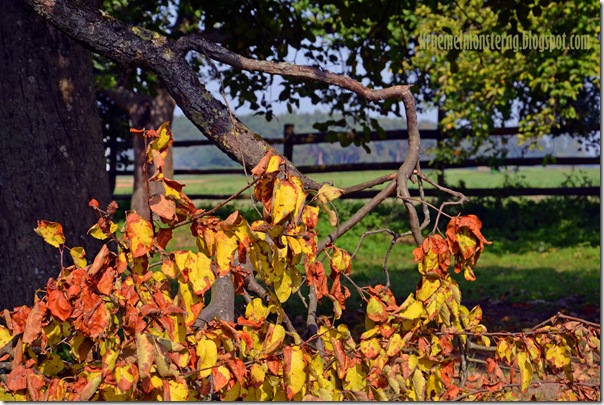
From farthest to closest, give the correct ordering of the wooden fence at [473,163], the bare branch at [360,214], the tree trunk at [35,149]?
the wooden fence at [473,163] < the tree trunk at [35,149] < the bare branch at [360,214]


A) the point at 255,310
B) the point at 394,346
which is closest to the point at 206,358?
the point at 255,310

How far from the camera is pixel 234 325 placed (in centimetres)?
264

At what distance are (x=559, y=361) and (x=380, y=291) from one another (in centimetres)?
75

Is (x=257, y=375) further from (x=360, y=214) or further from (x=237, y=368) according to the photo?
(x=360, y=214)

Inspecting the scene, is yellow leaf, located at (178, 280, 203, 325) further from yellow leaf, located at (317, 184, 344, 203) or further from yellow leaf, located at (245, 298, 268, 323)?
yellow leaf, located at (317, 184, 344, 203)

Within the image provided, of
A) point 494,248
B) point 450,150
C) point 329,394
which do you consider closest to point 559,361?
point 329,394

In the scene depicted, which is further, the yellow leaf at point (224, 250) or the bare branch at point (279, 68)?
the bare branch at point (279, 68)

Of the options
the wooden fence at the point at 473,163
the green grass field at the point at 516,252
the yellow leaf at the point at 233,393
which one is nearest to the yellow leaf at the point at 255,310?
the yellow leaf at the point at 233,393

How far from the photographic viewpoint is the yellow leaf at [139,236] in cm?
235

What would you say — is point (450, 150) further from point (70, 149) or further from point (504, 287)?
point (70, 149)

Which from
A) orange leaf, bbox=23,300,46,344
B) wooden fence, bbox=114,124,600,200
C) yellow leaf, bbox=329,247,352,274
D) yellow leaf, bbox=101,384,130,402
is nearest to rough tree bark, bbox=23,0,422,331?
yellow leaf, bbox=329,247,352,274

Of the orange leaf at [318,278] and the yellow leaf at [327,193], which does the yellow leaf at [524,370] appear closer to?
the orange leaf at [318,278]

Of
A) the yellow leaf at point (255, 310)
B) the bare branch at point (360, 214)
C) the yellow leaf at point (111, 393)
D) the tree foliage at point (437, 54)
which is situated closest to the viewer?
the yellow leaf at point (111, 393)

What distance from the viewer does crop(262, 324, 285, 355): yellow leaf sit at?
2.51m
